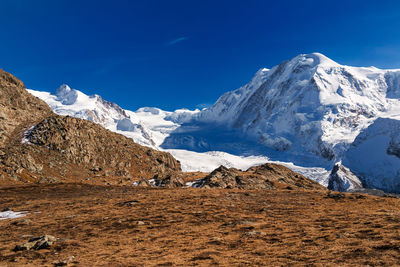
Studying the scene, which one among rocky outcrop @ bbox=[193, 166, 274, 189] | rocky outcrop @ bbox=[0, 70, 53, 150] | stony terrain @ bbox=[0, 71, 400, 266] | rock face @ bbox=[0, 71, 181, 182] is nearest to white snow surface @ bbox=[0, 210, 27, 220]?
stony terrain @ bbox=[0, 71, 400, 266]

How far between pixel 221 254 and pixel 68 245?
339 inches

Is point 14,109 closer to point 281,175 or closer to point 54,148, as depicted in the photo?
point 54,148

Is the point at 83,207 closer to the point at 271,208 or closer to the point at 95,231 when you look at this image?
the point at 95,231

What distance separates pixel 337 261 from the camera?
412 inches

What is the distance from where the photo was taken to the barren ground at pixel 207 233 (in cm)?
1179

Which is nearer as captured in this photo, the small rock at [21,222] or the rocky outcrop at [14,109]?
the small rock at [21,222]

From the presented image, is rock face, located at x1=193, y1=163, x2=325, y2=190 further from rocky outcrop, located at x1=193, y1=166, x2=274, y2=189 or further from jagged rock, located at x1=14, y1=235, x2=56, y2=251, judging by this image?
jagged rock, located at x1=14, y1=235, x2=56, y2=251

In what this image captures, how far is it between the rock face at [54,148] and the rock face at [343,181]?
115398mm

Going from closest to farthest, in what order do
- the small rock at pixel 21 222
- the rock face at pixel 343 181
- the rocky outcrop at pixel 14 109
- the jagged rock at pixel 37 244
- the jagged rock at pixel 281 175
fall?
the jagged rock at pixel 37 244
the small rock at pixel 21 222
the jagged rock at pixel 281 175
the rocky outcrop at pixel 14 109
the rock face at pixel 343 181

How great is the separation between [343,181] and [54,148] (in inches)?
5971

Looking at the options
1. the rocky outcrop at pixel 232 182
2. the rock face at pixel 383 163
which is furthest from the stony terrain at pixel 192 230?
the rock face at pixel 383 163

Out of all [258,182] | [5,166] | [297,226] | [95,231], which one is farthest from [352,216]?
[5,166]

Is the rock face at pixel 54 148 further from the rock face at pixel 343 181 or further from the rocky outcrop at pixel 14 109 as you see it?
the rock face at pixel 343 181

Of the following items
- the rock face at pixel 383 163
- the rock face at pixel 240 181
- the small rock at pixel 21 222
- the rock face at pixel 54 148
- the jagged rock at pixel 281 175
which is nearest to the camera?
the small rock at pixel 21 222
